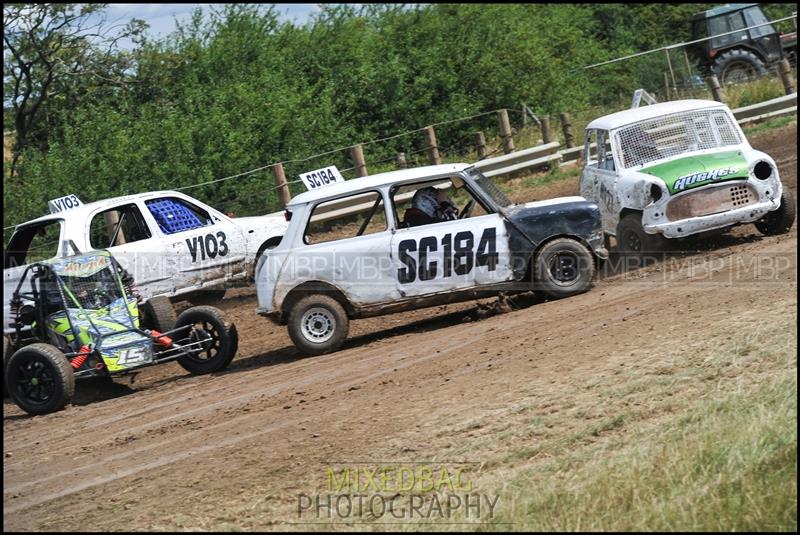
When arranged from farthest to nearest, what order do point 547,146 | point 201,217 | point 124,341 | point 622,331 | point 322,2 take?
point 322,2 < point 547,146 < point 201,217 < point 124,341 < point 622,331

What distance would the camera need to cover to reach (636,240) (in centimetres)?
1220

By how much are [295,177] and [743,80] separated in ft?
38.6

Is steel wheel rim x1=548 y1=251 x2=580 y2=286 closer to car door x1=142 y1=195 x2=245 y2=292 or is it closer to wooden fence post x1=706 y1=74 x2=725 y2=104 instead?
car door x1=142 y1=195 x2=245 y2=292

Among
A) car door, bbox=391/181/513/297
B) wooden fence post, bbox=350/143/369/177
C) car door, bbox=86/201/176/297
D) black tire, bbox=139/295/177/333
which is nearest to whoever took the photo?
car door, bbox=391/181/513/297

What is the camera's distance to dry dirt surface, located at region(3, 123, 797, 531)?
701cm

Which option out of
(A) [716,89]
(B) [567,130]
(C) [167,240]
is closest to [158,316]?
(C) [167,240]

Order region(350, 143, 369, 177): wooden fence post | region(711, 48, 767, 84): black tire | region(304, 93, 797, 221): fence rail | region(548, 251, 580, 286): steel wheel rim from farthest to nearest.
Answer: region(711, 48, 767, 84): black tire < region(304, 93, 797, 221): fence rail < region(350, 143, 369, 177): wooden fence post < region(548, 251, 580, 286): steel wheel rim

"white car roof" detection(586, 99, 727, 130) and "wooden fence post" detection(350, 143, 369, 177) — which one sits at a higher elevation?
"wooden fence post" detection(350, 143, 369, 177)

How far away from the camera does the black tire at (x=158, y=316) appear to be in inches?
441

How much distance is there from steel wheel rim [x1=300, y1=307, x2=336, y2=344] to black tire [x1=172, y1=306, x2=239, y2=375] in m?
0.82

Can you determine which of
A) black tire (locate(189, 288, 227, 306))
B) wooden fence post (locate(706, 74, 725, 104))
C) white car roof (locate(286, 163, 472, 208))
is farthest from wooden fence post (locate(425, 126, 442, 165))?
white car roof (locate(286, 163, 472, 208))

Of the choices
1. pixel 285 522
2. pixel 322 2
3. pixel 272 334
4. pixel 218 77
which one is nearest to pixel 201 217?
pixel 272 334

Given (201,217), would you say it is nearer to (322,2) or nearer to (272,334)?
(272,334)

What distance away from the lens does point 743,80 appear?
85.1ft
